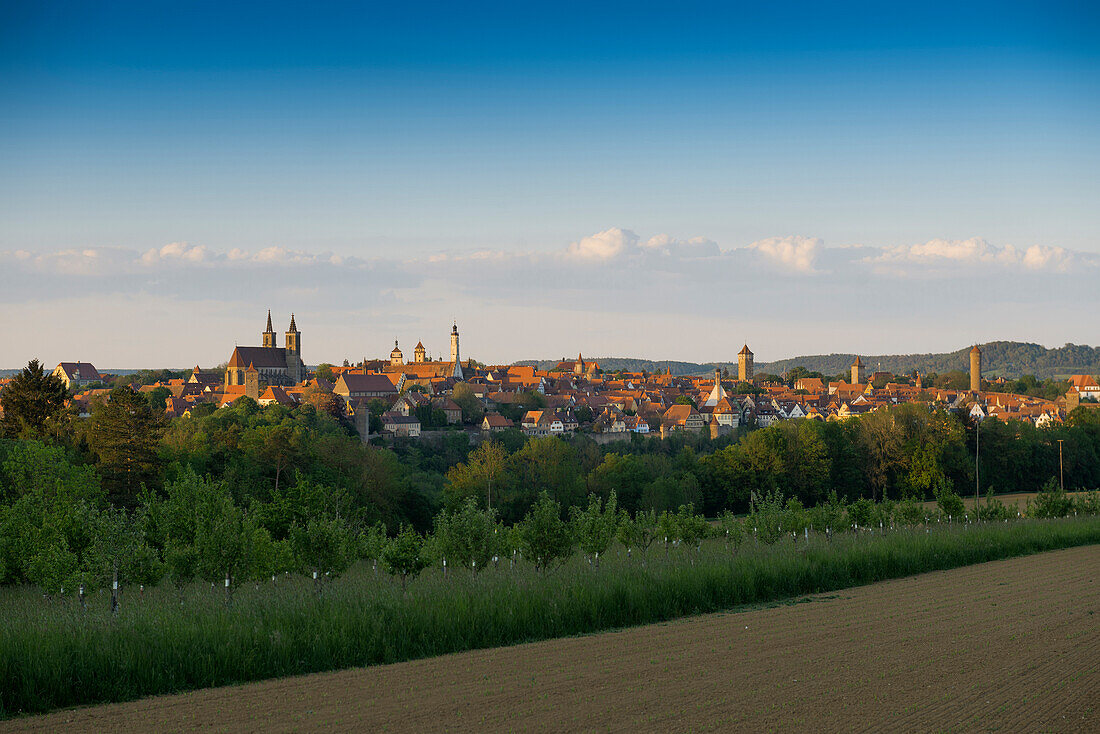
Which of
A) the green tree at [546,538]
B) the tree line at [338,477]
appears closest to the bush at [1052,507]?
the tree line at [338,477]

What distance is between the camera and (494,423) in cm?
10888

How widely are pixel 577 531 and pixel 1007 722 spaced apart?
2102 cm

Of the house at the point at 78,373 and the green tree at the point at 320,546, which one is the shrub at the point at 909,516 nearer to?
the green tree at the point at 320,546

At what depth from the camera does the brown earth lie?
1219 cm

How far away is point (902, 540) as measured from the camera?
29.8 metres

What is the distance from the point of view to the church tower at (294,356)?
15238cm

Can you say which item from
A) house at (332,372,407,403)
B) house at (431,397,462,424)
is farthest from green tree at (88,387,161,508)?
house at (332,372,407,403)

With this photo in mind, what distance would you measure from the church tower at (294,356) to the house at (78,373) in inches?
1225

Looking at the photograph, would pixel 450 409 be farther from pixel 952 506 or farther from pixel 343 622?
pixel 343 622

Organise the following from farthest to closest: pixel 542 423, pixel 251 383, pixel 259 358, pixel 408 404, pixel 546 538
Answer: pixel 259 358
pixel 251 383
pixel 542 423
pixel 408 404
pixel 546 538

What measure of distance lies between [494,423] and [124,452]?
63.2 meters

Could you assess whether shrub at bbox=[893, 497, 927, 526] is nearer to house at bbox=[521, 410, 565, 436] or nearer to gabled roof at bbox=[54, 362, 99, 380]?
house at bbox=[521, 410, 565, 436]

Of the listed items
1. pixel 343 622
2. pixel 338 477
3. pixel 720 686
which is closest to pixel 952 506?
pixel 338 477

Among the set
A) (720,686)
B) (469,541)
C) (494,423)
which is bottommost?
(494,423)
